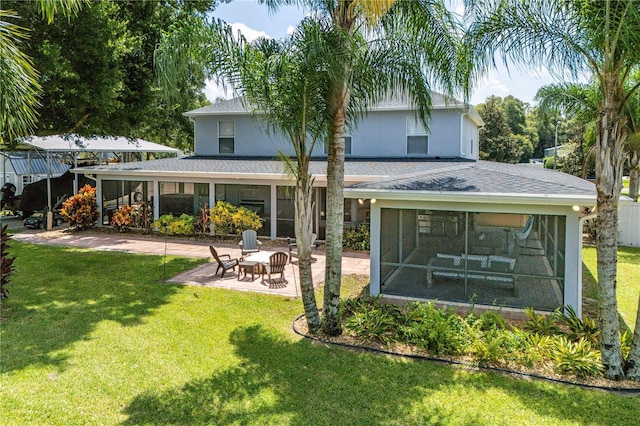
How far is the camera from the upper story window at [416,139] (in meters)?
19.4

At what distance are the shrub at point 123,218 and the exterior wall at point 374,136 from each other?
16.2 feet

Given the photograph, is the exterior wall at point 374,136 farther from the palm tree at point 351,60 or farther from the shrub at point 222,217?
the palm tree at point 351,60

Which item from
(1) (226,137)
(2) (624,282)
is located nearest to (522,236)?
(2) (624,282)

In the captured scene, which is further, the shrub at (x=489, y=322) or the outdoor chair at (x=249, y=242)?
the outdoor chair at (x=249, y=242)

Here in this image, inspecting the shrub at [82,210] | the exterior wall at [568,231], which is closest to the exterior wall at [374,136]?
the shrub at [82,210]

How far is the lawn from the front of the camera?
5750 mm

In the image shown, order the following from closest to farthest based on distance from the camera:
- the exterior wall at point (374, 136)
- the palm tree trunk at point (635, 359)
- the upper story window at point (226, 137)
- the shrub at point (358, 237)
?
the palm tree trunk at point (635, 359), the shrub at point (358, 237), the exterior wall at point (374, 136), the upper story window at point (226, 137)

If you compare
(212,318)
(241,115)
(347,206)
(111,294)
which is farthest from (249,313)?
(241,115)

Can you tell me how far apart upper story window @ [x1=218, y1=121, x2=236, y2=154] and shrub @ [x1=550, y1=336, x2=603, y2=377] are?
18.2 meters

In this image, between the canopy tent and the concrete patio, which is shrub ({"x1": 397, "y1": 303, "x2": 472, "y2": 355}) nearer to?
the concrete patio

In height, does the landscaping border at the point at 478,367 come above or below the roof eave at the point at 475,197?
below

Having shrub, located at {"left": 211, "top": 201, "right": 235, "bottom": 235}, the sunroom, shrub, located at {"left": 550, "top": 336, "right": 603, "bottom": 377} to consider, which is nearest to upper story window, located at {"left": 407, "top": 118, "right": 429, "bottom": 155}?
the sunroom

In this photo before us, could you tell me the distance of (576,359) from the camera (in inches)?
277

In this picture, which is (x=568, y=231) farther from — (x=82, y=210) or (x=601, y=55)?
(x=82, y=210)
